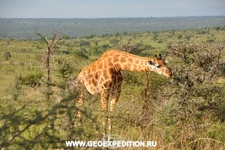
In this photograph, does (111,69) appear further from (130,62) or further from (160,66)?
(160,66)

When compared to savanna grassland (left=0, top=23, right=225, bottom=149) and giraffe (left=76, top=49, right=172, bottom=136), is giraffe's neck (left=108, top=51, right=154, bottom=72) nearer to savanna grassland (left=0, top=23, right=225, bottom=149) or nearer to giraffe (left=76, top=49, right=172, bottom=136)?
giraffe (left=76, top=49, right=172, bottom=136)

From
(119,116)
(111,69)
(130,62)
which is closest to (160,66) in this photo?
(130,62)

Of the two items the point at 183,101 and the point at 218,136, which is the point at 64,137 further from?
the point at 183,101

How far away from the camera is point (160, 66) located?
5.10m

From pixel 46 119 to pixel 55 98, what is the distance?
21 cm

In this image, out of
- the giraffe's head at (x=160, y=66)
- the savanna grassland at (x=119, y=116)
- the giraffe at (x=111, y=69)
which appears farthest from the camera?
the giraffe at (x=111, y=69)

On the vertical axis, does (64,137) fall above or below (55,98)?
below

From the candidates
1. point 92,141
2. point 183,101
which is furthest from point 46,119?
point 183,101

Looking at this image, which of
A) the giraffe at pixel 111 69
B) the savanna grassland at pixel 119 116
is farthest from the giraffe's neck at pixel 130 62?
the savanna grassland at pixel 119 116

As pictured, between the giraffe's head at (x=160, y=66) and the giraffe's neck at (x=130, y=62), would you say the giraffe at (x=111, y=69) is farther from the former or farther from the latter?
the giraffe's head at (x=160, y=66)

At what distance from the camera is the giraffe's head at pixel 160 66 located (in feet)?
16.5

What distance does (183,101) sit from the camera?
14.5ft

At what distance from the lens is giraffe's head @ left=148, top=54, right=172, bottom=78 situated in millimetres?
5039

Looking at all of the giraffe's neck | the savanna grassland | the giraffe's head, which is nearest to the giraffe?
the giraffe's neck
